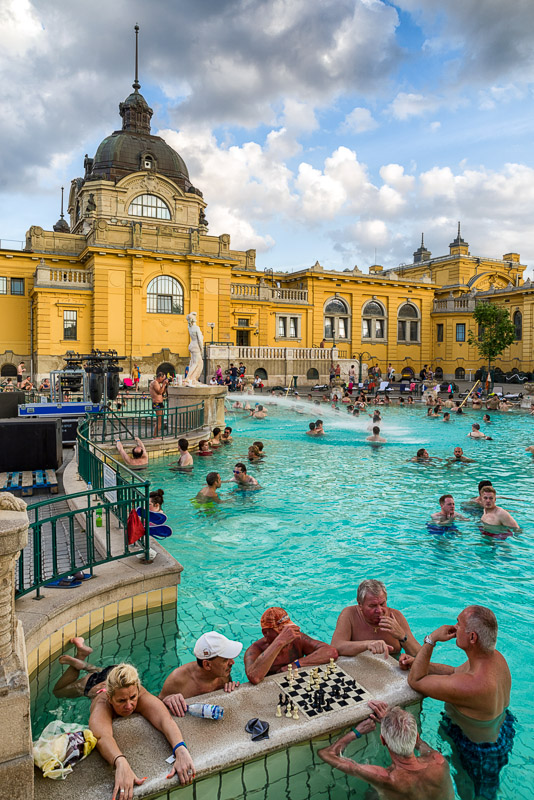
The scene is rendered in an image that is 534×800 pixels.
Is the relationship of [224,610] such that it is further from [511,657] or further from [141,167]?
[141,167]

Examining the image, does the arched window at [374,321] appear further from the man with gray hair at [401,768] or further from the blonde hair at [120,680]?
the blonde hair at [120,680]

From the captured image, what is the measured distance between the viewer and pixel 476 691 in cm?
373

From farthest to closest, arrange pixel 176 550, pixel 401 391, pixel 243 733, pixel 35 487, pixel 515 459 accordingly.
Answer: pixel 401 391, pixel 515 459, pixel 35 487, pixel 176 550, pixel 243 733

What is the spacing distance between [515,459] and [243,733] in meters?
13.5

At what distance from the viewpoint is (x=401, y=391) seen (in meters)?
37.9

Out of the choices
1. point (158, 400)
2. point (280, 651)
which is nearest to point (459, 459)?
point (158, 400)

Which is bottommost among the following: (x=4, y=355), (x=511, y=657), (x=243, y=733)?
(x=511, y=657)

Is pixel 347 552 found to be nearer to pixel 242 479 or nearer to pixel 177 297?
pixel 242 479

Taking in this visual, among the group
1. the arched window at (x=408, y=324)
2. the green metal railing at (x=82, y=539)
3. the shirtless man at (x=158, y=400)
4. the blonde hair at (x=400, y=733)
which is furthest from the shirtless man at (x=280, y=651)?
the arched window at (x=408, y=324)

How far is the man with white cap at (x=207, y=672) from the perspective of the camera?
3830 millimetres

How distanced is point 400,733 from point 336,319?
1692 inches

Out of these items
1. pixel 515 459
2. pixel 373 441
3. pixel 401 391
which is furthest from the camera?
pixel 401 391

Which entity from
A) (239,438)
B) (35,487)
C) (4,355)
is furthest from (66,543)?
(4,355)

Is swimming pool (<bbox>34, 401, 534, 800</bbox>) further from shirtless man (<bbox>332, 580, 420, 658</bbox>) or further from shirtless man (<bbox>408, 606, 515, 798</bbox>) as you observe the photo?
shirtless man (<bbox>332, 580, 420, 658</bbox>)
